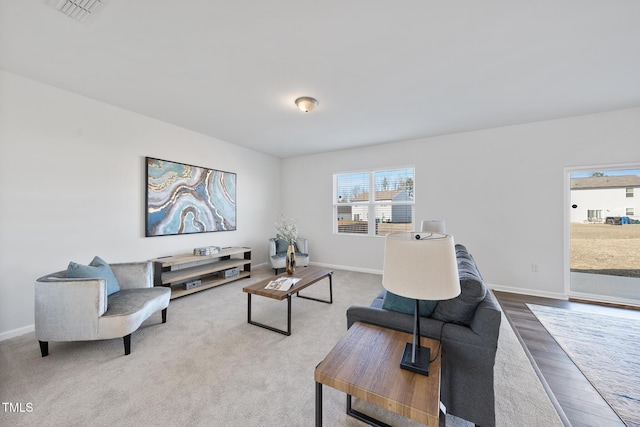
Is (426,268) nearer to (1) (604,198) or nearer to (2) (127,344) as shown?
(2) (127,344)

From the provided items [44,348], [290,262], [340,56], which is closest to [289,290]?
[290,262]

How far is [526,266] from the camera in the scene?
12.0ft

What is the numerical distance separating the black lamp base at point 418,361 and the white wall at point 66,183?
12.0 ft

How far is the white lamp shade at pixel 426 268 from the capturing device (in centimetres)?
102

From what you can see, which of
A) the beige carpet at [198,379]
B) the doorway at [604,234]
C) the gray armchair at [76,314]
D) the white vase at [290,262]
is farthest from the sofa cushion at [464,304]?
the doorway at [604,234]

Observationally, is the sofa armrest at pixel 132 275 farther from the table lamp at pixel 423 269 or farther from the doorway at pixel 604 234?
the doorway at pixel 604 234

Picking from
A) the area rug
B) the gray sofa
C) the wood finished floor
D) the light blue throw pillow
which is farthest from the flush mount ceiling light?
the area rug

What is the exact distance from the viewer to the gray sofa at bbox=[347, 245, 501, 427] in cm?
127

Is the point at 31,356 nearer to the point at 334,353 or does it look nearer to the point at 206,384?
the point at 206,384

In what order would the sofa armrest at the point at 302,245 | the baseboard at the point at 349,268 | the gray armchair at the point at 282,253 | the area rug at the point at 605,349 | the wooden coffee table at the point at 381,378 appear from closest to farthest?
the wooden coffee table at the point at 381,378
the area rug at the point at 605,349
the gray armchair at the point at 282,253
the baseboard at the point at 349,268
the sofa armrest at the point at 302,245

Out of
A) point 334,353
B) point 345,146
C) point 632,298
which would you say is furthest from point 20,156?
point 632,298

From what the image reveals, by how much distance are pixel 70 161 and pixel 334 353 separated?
3594 millimetres

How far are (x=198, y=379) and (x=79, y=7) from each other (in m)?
2.78

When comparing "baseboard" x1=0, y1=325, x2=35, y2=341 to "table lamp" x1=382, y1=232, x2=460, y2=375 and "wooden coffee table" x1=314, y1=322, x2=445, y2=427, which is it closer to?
"wooden coffee table" x1=314, y1=322, x2=445, y2=427
